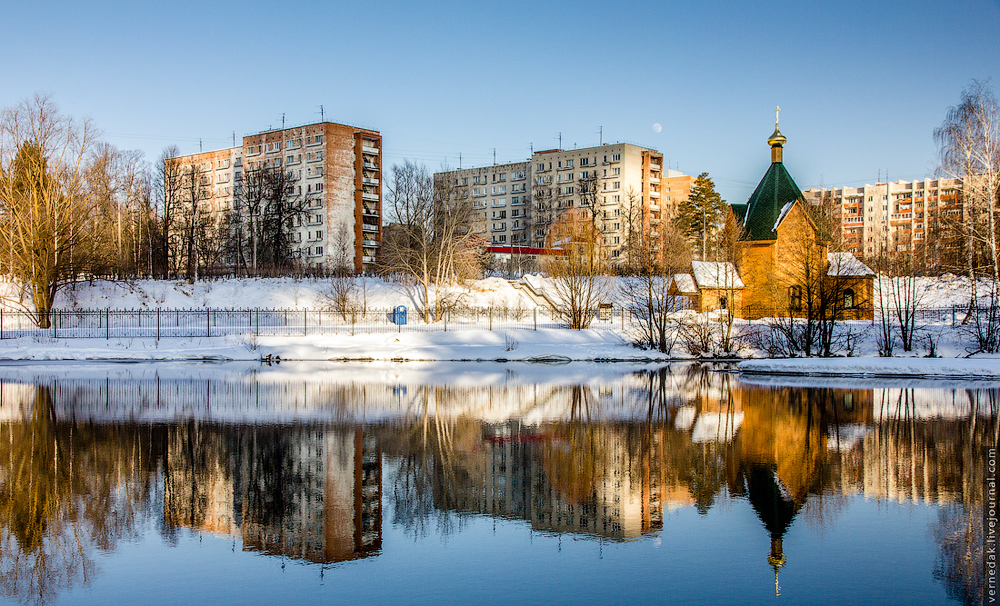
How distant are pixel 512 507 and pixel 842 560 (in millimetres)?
4029

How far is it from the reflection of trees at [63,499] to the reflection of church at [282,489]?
59 cm

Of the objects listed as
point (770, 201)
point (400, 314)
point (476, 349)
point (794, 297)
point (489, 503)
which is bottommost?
point (476, 349)

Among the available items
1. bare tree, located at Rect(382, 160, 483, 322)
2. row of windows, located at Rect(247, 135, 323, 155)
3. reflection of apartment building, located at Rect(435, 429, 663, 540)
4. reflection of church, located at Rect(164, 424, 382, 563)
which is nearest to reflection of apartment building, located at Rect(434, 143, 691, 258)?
row of windows, located at Rect(247, 135, 323, 155)

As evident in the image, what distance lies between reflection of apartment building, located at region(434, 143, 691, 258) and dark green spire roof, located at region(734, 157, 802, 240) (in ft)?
140

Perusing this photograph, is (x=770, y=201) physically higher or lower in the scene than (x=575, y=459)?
higher

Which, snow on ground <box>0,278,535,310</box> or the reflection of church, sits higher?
snow on ground <box>0,278,535,310</box>

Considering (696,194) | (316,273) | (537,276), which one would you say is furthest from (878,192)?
(316,273)

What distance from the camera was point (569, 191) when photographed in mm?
106750

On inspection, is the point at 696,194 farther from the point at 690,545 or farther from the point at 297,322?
the point at 690,545

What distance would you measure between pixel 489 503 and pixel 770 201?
4796 cm

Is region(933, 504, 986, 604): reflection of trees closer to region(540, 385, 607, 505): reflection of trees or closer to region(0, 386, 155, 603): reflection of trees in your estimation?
region(540, 385, 607, 505): reflection of trees

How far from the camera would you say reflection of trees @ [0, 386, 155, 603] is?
7.60 meters

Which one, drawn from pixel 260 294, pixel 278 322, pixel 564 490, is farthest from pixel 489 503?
pixel 260 294

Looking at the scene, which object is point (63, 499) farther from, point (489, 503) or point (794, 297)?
point (794, 297)
